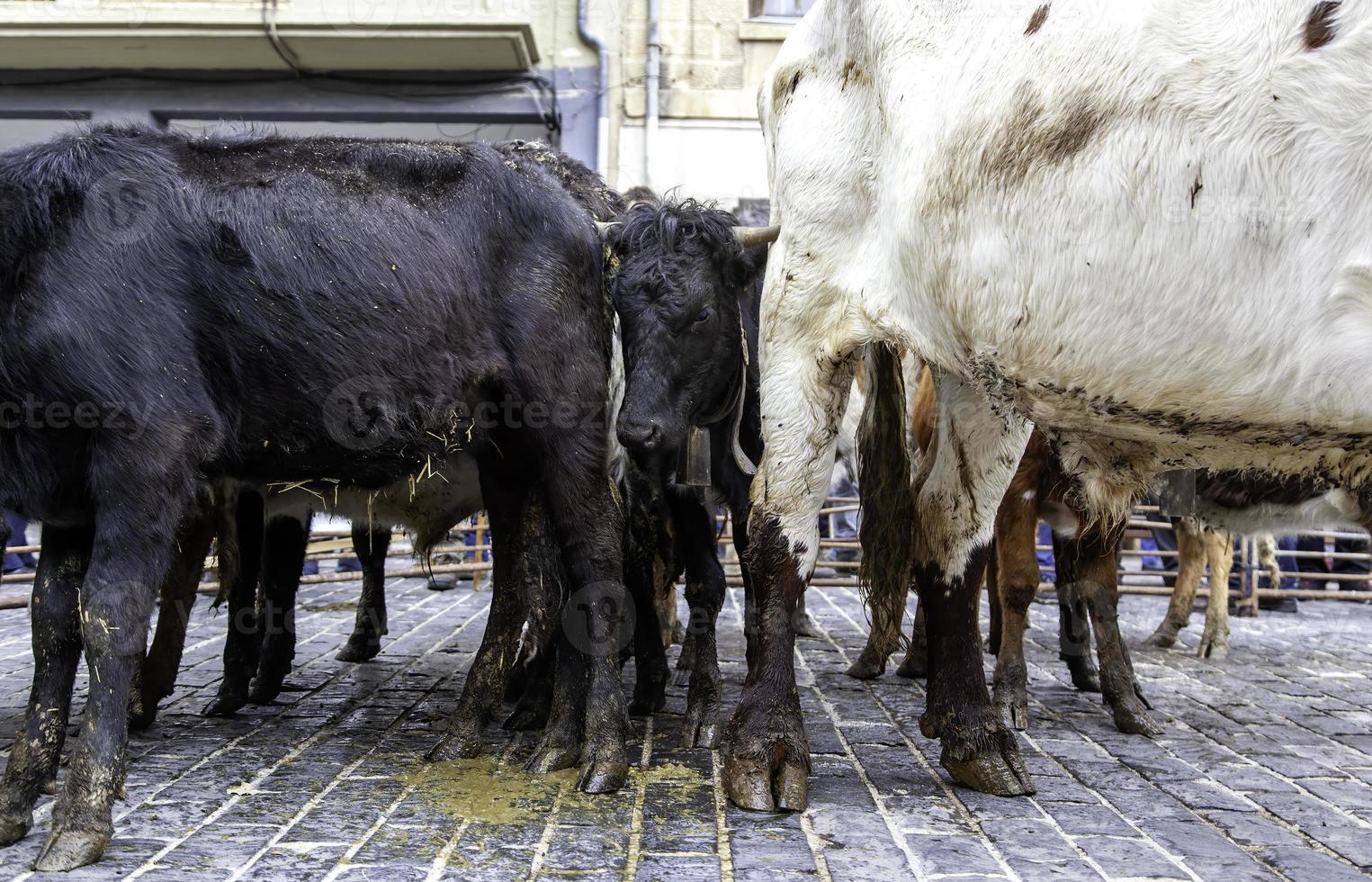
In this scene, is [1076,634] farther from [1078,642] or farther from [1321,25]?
[1321,25]

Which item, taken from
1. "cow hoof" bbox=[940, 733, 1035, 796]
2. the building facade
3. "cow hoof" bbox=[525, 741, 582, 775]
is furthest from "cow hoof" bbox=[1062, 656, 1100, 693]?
the building facade

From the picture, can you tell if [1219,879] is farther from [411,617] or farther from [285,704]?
[411,617]

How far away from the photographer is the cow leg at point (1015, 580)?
18.4 ft

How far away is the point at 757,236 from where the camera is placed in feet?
16.4

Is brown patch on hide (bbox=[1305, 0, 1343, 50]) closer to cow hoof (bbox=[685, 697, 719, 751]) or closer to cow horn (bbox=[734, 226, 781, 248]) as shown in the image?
cow horn (bbox=[734, 226, 781, 248])

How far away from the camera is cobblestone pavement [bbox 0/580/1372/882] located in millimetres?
3416

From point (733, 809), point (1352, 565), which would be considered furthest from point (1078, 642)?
point (1352, 565)

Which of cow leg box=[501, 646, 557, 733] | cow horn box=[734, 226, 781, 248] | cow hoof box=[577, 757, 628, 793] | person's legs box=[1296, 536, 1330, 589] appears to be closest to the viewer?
cow hoof box=[577, 757, 628, 793]

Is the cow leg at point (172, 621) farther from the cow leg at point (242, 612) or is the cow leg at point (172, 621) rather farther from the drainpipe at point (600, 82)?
the drainpipe at point (600, 82)

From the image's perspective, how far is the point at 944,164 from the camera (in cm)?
395

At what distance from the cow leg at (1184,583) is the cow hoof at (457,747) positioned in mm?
5250

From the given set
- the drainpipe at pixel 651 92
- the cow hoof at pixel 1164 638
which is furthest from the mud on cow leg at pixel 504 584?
the drainpipe at pixel 651 92

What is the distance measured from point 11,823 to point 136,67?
1131 centimetres

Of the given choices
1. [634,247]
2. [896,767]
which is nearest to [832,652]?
[896,767]
